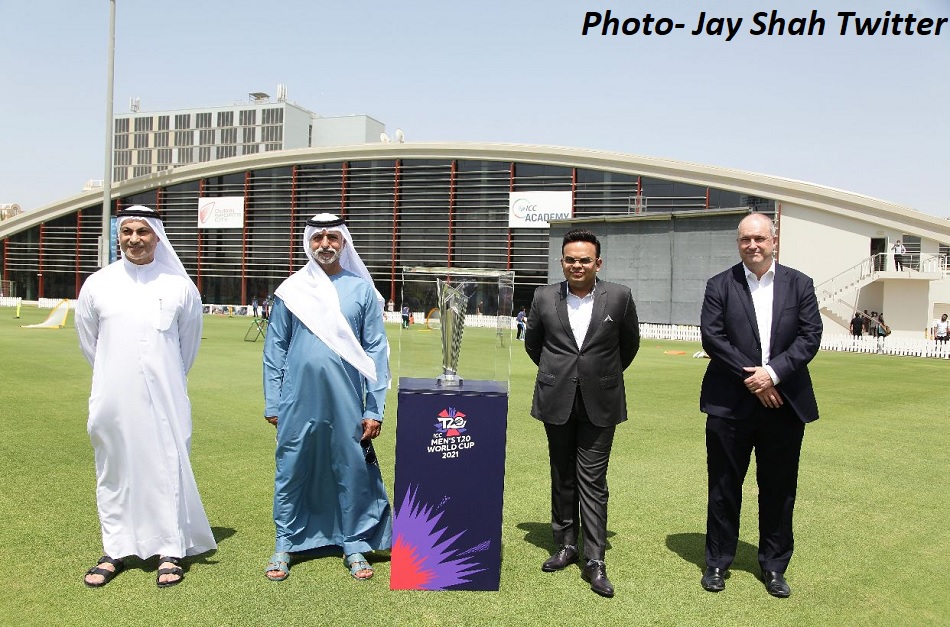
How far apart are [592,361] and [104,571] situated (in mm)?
2839

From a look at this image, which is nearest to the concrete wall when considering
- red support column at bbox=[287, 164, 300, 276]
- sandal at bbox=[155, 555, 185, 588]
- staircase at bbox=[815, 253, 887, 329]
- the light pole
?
red support column at bbox=[287, 164, 300, 276]

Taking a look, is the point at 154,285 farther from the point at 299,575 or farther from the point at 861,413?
the point at 861,413

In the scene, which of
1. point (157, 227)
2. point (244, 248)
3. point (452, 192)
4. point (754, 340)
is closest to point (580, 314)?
point (754, 340)

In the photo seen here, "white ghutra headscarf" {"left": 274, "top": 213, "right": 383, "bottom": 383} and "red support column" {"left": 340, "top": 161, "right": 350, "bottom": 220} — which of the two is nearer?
"white ghutra headscarf" {"left": 274, "top": 213, "right": 383, "bottom": 383}

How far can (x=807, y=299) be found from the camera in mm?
4098

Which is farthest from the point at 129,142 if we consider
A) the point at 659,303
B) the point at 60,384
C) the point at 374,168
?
the point at 60,384

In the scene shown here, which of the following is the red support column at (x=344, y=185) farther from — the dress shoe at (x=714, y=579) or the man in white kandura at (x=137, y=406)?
the dress shoe at (x=714, y=579)

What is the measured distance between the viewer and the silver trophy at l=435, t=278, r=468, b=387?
4.04 meters

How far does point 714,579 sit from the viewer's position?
4.06 meters

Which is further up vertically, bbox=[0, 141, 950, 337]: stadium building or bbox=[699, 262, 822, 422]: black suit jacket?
bbox=[0, 141, 950, 337]: stadium building

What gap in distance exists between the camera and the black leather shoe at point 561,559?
4266 mm

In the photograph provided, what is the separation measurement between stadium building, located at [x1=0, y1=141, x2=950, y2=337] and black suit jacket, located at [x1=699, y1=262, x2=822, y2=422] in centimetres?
2490

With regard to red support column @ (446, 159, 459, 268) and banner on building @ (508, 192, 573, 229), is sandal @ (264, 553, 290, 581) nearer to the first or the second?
banner on building @ (508, 192, 573, 229)

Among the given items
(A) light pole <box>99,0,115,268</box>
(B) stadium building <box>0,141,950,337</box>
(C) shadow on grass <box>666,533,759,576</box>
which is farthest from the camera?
(B) stadium building <box>0,141,950,337</box>
